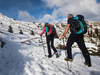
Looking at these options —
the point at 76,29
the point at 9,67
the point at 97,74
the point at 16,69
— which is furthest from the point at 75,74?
the point at 9,67

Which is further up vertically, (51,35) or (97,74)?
(51,35)

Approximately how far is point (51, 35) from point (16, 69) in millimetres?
3019

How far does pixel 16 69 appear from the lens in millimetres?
3947

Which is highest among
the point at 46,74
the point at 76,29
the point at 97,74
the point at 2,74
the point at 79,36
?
the point at 76,29

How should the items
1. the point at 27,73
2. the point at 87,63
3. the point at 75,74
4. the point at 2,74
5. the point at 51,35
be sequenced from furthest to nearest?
1. the point at 51,35
2. the point at 87,63
3. the point at 75,74
4. the point at 27,73
5. the point at 2,74

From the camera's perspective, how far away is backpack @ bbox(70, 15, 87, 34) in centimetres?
403

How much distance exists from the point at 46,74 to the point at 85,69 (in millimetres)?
2199

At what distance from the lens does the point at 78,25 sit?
4113mm

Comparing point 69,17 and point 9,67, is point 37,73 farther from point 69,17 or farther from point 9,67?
point 69,17

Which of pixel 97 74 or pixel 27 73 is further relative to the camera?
pixel 97 74

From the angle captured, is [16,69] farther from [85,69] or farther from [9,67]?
[85,69]

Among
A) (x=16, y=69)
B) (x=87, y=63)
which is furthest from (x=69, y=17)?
(x=16, y=69)

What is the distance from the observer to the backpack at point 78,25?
13.2 ft

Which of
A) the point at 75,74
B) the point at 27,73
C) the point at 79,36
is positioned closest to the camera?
the point at 27,73
